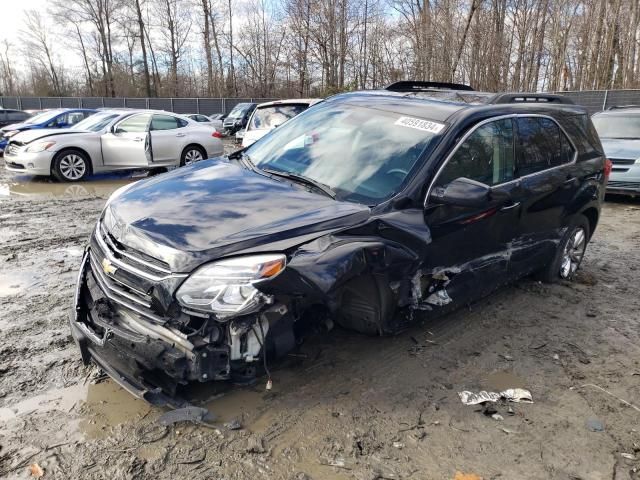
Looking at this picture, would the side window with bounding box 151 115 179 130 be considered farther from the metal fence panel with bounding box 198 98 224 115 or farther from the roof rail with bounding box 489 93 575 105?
the metal fence panel with bounding box 198 98 224 115

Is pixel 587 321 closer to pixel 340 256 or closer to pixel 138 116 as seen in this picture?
pixel 340 256

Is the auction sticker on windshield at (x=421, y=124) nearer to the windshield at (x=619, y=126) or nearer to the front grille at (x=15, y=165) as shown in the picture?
the windshield at (x=619, y=126)

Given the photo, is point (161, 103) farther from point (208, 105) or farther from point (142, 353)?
point (142, 353)

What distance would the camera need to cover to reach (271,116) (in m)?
9.93

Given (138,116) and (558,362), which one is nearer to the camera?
(558,362)

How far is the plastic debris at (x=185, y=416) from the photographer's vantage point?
8.62 ft

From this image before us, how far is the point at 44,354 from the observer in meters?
3.34

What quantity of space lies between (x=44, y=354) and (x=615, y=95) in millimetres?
21791

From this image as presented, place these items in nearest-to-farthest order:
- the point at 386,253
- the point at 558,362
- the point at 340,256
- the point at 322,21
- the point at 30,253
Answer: the point at 340,256 < the point at 386,253 < the point at 558,362 < the point at 30,253 < the point at 322,21

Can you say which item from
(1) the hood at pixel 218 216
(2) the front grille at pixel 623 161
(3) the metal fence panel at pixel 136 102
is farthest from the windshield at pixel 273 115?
(3) the metal fence panel at pixel 136 102

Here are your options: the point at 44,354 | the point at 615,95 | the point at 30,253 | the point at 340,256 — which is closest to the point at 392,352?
the point at 340,256

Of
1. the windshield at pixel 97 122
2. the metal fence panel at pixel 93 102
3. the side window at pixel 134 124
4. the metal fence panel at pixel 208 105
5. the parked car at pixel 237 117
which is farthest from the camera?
the metal fence panel at pixel 93 102

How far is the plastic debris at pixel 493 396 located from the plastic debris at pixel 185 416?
1.61 metres

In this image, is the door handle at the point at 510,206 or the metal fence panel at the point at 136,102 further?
the metal fence panel at the point at 136,102
